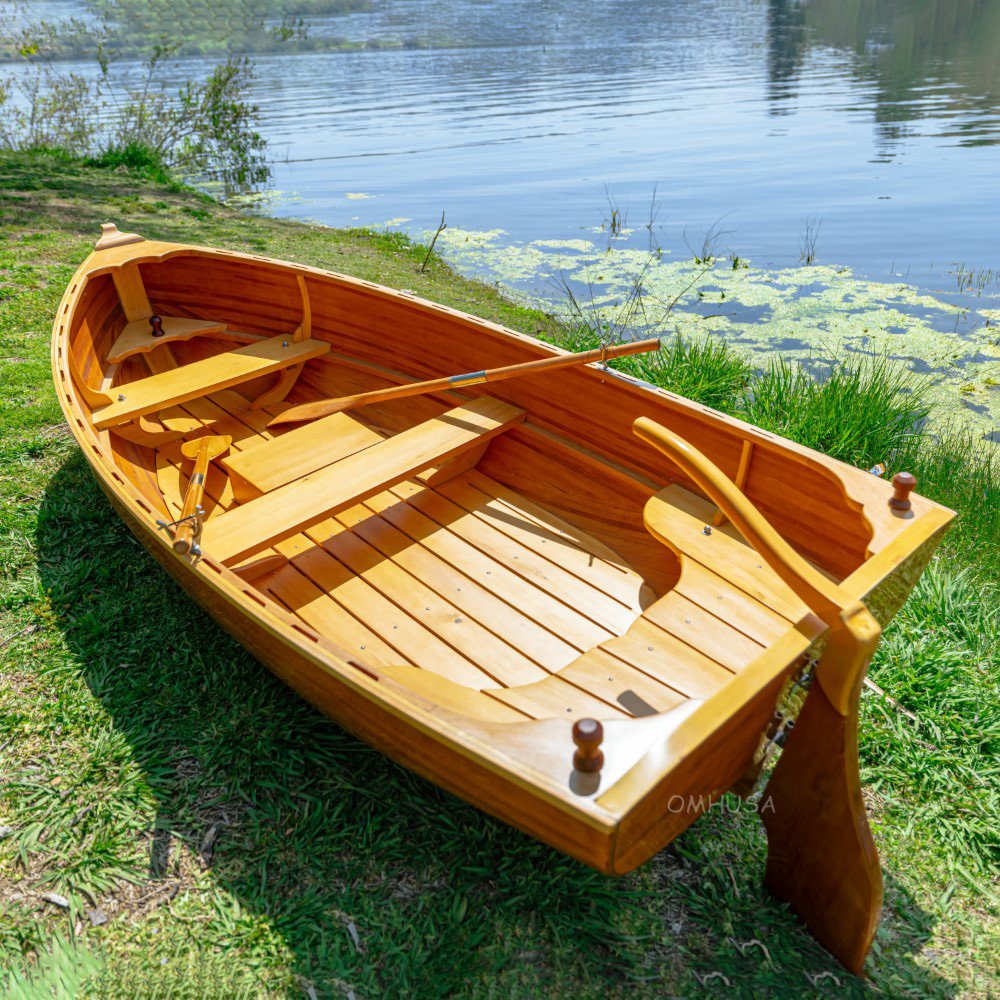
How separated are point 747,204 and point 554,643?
9814 millimetres

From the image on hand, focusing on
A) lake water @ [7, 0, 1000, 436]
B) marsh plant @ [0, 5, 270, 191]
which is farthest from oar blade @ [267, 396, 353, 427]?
marsh plant @ [0, 5, 270, 191]

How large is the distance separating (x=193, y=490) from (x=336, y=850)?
4.91 ft

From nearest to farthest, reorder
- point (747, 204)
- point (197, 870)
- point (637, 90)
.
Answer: point (197, 870) → point (747, 204) → point (637, 90)

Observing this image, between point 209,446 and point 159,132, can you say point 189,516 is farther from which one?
point 159,132

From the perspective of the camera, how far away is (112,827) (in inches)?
111

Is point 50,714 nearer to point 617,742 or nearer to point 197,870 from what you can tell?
point 197,870

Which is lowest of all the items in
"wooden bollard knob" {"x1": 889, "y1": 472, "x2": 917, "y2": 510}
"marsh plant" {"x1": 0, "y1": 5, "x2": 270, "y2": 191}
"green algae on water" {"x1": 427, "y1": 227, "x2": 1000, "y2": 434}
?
"green algae on water" {"x1": 427, "y1": 227, "x2": 1000, "y2": 434}

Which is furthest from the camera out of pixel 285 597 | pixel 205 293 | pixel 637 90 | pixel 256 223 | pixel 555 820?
pixel 637 90

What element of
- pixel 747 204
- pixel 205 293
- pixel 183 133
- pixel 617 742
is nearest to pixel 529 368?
pixel 617 742

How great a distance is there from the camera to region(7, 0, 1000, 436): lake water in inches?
321

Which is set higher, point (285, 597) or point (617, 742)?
point (617, 742)

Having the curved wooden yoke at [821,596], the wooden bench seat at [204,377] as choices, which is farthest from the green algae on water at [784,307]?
the curved wooden yoke at [821,596]

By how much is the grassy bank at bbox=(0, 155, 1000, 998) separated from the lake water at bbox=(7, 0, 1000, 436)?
160 inches

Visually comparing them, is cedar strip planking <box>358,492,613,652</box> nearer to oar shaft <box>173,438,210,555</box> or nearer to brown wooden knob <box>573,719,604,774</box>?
oar shaft <box>173,438,210,555</box>
